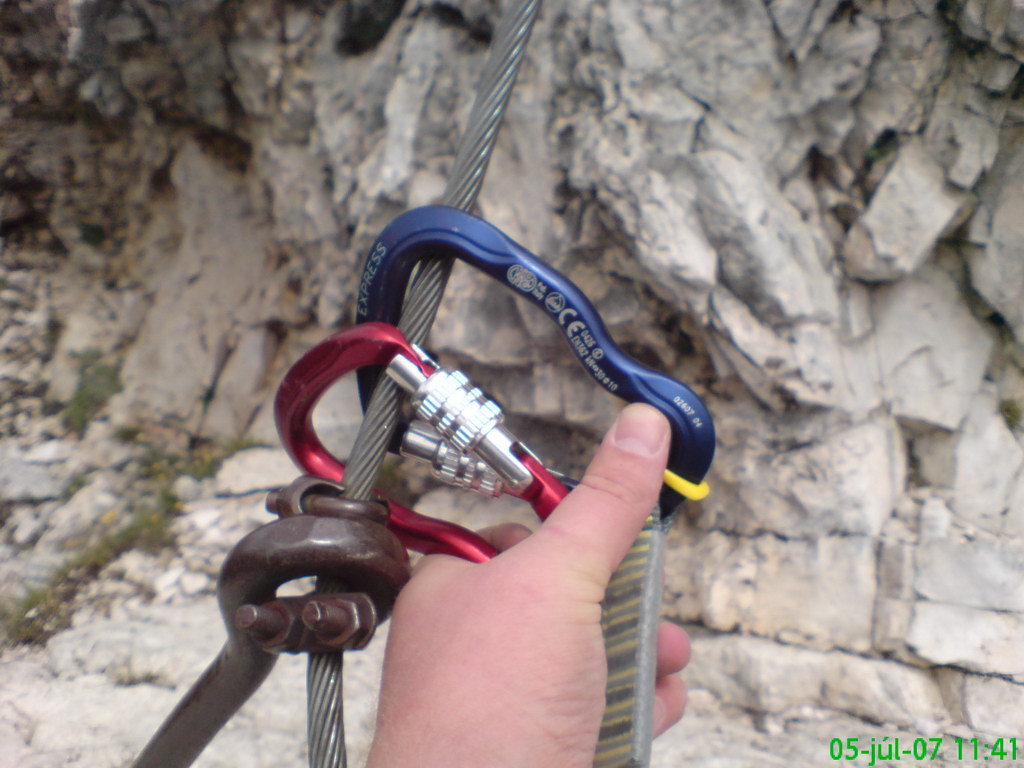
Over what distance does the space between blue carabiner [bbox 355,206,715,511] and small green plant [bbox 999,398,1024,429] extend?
0.84 m

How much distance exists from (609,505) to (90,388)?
5.62ft

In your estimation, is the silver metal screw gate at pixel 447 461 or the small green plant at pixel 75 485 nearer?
the silver metal screw gate at pixel 447 461

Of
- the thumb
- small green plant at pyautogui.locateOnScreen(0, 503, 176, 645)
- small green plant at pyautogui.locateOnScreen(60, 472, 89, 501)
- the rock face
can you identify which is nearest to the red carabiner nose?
the thumb

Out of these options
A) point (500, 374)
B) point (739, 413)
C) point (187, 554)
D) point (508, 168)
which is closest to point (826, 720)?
point (739, 413)

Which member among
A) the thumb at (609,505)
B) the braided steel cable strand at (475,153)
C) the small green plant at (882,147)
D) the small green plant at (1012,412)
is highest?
the small green plant at (882,147)

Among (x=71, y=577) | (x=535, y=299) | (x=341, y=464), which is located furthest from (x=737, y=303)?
(x=71, y=577)

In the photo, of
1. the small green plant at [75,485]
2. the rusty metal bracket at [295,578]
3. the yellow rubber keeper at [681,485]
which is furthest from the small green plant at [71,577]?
the yellow rubber keeper at [681,485]

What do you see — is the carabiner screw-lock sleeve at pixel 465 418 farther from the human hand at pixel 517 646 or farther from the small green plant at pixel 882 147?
the small green plant at pixel 882 147

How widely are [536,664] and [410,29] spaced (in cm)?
137

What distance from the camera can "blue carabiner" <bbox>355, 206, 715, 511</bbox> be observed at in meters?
0.76

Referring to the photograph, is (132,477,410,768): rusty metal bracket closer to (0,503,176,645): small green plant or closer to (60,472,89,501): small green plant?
(0,503,176,645): small green plant

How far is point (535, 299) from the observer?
31.1 inches

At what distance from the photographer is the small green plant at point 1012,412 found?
1218 mm

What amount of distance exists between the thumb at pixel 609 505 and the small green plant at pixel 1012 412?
3.09 feet
